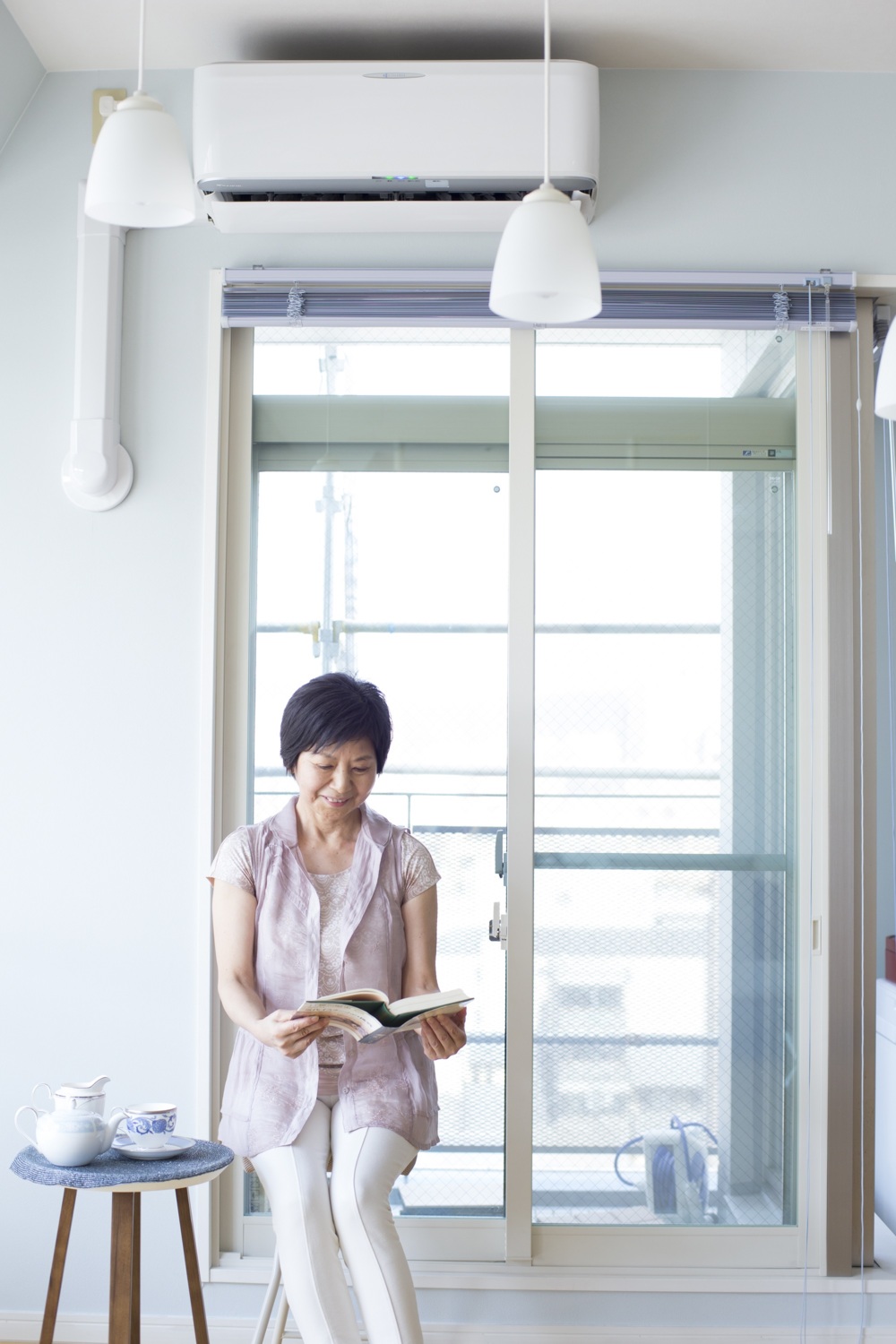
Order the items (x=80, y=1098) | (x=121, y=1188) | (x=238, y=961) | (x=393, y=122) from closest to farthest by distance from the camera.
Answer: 1. (x=121, y=1188)
2. (x=80, y=1098)
3. (x=238, y=961)
4. (x=393, y=122)

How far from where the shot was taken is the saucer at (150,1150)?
6.31 ft

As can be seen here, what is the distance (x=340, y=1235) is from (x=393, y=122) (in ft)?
6.79

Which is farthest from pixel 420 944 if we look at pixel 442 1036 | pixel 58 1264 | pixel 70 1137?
pixel 58 1264

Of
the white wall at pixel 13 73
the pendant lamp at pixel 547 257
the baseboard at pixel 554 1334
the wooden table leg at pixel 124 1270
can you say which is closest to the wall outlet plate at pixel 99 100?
the white wall at pixel 13 73

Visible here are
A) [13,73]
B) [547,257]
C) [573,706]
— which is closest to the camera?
[547,257]

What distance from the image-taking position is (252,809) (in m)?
2.48

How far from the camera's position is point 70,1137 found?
1.87 meters

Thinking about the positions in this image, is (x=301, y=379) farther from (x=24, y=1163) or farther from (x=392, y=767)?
(x=24, y=1163)

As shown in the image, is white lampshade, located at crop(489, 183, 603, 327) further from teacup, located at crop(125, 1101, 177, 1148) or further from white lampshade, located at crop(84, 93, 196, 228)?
teacup, located at crop(125, 1101, 177, 1148)

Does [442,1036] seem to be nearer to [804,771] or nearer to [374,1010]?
[374,1010]

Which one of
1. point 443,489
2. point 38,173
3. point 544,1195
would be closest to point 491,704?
point 443,489

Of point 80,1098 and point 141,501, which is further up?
point 141,501

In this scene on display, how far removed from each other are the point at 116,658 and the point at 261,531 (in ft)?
1.38

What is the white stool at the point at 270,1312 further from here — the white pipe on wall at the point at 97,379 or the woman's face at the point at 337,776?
the white pipe on wall at the point at 97,379
